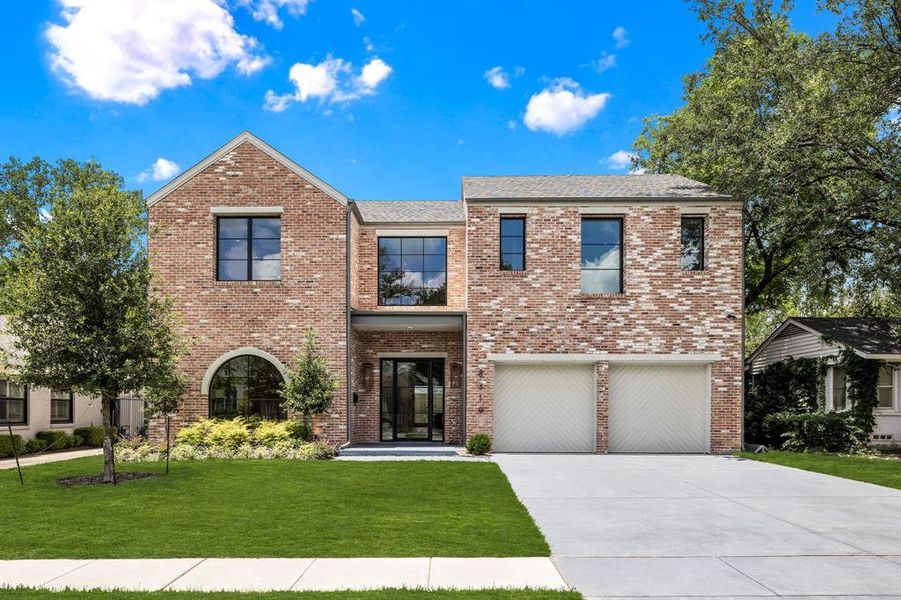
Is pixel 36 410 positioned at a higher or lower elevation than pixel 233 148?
lower

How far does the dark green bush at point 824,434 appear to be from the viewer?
19219 mm

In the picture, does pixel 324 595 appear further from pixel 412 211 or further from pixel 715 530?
pixel 412 211

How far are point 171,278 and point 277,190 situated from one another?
3.74m

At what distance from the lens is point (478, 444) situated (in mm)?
17297

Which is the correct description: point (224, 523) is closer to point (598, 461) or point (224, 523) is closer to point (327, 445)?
point (327, 445)

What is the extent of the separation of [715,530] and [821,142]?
1464 cm

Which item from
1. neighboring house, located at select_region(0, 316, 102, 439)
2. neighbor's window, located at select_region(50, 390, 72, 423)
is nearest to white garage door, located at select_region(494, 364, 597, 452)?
neighboring house, located at select_region(0, 316, 102, 439)

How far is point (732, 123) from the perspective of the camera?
69.8ft

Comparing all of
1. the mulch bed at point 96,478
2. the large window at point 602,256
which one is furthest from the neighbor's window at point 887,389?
the mulch bed at point 96,478

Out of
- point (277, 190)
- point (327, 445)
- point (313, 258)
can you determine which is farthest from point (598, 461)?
point (277, 190)

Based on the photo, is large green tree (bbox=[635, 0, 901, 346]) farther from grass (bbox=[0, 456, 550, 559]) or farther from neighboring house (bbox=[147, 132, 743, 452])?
grass (bbox=[0, 456, 550, 559])

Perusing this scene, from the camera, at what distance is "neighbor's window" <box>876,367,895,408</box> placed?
2056cm

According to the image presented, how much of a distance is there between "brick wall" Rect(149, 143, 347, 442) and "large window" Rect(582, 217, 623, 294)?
6.67 meters

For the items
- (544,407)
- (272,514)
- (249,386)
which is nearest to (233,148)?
(249,386)
